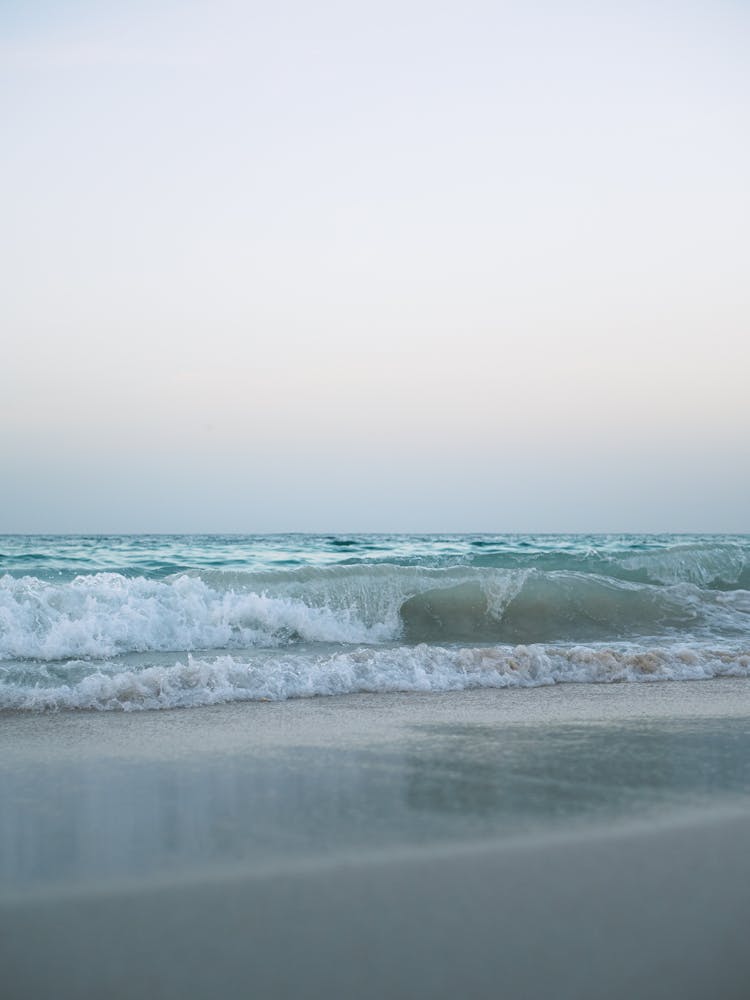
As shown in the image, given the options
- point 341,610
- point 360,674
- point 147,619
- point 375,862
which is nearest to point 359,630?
point 341,610

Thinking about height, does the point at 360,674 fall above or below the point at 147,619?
below

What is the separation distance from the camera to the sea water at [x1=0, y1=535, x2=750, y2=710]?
5875mm

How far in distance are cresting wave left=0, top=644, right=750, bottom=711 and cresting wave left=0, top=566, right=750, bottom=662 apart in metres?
1.14

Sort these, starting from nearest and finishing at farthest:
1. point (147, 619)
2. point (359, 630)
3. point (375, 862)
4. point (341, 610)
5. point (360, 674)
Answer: point (375, 862) → point (360, 674) → point (147, 619) → point (359, 630) → point (341, 610)

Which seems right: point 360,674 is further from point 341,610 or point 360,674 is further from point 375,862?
point 375,862

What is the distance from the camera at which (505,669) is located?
6.52 m

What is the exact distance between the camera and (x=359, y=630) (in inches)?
360

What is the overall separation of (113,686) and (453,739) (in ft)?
7.94

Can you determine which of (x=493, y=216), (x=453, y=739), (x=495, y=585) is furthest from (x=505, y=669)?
(x=493, y=216)

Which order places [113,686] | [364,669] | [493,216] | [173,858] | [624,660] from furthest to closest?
1. [493,216]
2. [624,660]
3. [364,669]
4. [113,686]
5. [173,858]

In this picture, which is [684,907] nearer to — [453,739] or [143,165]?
[453,739]

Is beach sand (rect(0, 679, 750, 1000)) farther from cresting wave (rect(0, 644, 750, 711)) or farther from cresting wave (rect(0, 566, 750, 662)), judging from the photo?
cresting wave (rect(0, 566, 750, 662))

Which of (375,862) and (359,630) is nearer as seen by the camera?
(375,862)

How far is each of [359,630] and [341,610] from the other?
15.8 inches
